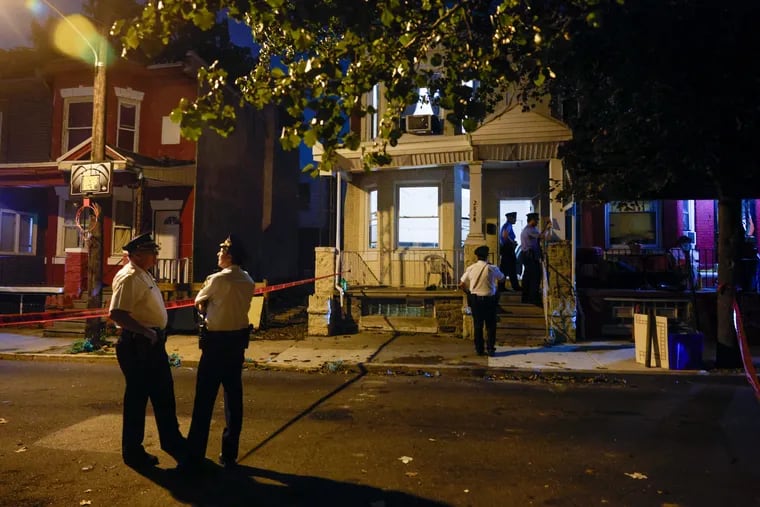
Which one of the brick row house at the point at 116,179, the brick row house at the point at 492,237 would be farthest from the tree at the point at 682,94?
the brick row house at the point at 116,179

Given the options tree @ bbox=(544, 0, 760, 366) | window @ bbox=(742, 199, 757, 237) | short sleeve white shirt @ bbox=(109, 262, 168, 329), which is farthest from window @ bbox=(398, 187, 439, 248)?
short sleeve white shirt @ bbox=(109, 262, 168, 329)

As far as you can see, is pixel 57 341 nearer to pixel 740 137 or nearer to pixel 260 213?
pixel 260 213

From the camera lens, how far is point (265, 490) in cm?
385

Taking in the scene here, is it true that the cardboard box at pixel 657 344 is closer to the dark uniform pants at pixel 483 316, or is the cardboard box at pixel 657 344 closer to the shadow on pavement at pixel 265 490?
the dark uniform pants at pixel 483 316

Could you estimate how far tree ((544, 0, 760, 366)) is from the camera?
277 inches

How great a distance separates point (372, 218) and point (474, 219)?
3.44m

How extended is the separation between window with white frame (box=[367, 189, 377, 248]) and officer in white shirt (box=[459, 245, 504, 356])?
4.94 meters

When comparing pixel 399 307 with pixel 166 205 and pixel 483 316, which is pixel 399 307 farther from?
pixel 166 205

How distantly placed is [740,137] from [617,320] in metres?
4.82

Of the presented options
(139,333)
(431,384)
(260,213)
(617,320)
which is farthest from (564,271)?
(260,213)

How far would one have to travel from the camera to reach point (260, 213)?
66.5ft

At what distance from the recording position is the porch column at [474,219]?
11.6 m

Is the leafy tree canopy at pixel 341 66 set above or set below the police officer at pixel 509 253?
above

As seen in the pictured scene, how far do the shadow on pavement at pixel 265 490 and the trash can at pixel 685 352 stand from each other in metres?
6.52
